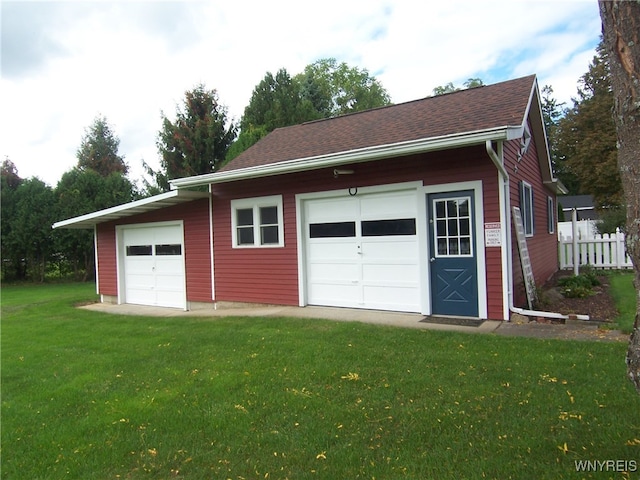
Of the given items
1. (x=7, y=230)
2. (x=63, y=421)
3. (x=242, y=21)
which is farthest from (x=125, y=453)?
(x=7, y=230)

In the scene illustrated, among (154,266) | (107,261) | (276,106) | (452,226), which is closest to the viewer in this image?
(452,226)

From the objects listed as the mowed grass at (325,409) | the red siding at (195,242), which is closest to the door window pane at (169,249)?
the red siding at (195,242)

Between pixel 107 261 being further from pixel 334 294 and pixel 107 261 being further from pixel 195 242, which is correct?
pixel 334 294

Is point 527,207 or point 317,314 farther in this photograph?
point 527,207

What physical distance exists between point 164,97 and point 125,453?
84.3ft

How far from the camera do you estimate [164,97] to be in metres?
25.7

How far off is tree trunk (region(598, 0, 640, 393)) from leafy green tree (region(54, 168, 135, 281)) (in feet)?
69.8

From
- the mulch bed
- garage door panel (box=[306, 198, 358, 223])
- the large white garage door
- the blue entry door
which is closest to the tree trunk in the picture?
the blue entry door

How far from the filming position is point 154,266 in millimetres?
11516

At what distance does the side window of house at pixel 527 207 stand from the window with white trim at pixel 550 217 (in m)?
3.67

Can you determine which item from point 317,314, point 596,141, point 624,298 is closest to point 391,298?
point 317,314

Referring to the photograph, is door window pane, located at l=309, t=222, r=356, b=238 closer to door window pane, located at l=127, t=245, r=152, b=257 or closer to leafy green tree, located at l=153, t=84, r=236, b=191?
door window pane, located at l=127, t=245, r=152, b=257

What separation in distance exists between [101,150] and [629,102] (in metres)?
42.6

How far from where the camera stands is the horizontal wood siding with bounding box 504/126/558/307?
741 cm
